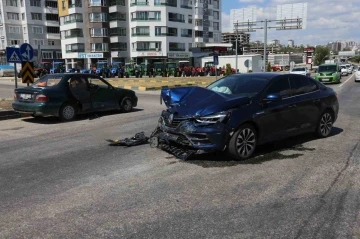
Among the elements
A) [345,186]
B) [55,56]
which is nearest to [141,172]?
[345,186]

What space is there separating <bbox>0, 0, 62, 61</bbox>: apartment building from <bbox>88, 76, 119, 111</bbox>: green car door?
69.6 metres

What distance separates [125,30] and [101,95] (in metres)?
61.7

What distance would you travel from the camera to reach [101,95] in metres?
12.7

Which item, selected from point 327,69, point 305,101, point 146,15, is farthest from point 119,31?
point 305,101

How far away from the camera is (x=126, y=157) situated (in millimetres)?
6832

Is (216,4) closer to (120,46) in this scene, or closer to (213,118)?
(120,46)

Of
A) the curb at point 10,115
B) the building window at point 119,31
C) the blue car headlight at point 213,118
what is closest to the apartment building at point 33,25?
the building window at point 119,31

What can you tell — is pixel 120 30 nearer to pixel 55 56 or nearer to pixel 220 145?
pixel 55 56

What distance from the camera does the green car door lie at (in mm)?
12359

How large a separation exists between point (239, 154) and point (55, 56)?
268 feet

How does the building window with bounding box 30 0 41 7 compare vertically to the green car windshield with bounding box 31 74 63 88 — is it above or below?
above

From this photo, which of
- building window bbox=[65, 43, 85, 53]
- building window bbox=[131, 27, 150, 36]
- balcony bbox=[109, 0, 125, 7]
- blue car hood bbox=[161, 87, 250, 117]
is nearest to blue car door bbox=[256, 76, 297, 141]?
blue car hood bbox=[161, 87, 250, 117]

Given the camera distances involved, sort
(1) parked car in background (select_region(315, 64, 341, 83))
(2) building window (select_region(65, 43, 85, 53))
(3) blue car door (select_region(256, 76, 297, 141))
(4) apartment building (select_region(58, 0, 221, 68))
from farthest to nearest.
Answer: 1. (2) building window (select_region(65, 43, 85, 53))
2. (4) apartment building (select_region(58, 0, 221, 68))
3. (1) parked car in background (select_region(315, 64, 341, 83))
4. (3) blue car door (select_region(256, 76, 297, 141))

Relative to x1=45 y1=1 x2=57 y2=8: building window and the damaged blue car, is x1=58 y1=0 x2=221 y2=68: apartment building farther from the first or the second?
the damaged blue car
